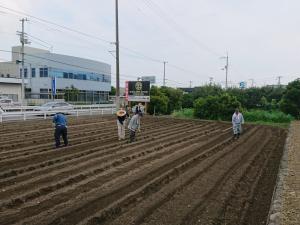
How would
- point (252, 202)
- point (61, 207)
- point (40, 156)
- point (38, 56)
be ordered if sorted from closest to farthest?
point (61, 207) < point (252, 202) < point (40, 156) < point (38, 56)

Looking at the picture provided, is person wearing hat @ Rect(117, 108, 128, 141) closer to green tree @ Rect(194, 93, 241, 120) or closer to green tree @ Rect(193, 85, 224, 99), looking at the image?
green tree @ Rect(194, 93, 241, 120)

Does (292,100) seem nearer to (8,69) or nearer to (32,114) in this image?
(32,114)

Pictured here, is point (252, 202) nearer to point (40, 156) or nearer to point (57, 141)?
point (40, 156)

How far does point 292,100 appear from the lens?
43250 mm

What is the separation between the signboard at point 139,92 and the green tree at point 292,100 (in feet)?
46.6

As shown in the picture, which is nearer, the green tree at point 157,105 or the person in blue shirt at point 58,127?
the person in blue shirt at point 58,127

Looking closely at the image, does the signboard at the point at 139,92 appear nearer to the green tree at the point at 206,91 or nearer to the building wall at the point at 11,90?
the green tree at the point at 206,91

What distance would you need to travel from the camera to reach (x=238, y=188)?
10.3 metres

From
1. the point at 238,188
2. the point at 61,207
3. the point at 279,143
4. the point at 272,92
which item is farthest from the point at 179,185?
the point at 272,92

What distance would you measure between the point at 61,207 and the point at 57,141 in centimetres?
914

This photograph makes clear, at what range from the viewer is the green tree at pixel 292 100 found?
42.9m

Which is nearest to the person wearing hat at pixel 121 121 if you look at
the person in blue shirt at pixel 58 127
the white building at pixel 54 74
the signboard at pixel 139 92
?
the person in blue shirt at pixel 58 127

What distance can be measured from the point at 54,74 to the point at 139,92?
3134 cm

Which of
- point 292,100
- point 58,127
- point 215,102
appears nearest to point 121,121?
point 58,127
